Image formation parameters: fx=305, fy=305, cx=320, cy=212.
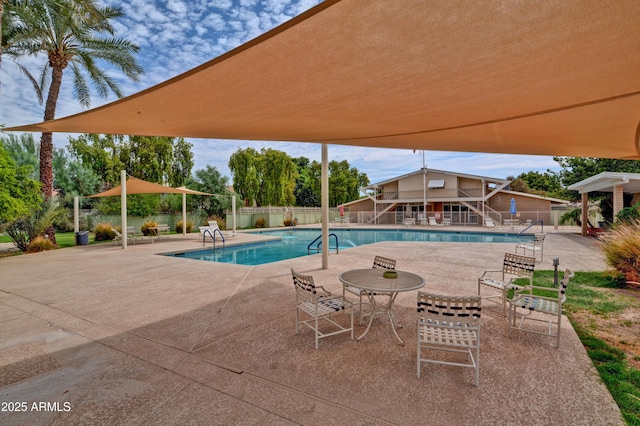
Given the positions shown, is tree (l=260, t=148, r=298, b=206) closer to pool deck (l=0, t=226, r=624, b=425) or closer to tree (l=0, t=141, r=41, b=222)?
tree (l=0, t=141, r=41, b=222)

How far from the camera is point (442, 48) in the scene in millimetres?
1864

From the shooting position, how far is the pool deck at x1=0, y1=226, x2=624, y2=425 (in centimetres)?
222

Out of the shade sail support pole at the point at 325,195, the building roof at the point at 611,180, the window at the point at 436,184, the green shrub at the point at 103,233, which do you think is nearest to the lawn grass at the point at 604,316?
the shade sail support pole at the point at 325,195

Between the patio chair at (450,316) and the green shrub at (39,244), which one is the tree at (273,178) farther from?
the patio chair at (450,316)

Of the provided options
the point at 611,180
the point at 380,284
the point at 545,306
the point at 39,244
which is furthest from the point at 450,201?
the point at 39,244

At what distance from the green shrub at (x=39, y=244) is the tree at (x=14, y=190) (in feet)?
5.70

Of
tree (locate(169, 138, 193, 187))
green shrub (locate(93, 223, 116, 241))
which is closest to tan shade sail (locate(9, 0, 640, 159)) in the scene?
green shrub (locate(93, 223, 116, 241))

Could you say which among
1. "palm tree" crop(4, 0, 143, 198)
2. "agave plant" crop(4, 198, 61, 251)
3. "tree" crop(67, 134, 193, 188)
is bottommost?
"agave plant" crop(4, 198, 61, 251)

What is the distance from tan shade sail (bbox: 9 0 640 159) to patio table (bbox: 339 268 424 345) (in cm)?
190

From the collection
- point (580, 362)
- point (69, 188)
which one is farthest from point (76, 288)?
point (69, 188)

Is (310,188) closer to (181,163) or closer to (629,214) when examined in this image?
(181,163)

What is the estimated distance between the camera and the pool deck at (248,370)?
87.6 inches

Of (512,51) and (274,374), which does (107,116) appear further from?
(512,51)

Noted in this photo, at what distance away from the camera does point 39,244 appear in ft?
36.6
